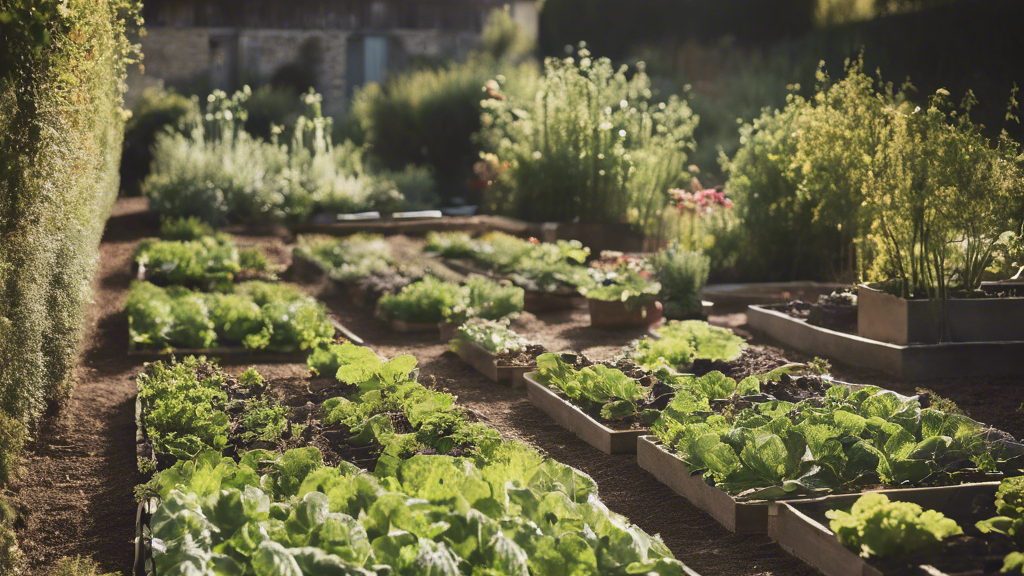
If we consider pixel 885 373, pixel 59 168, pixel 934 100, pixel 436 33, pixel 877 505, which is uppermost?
pixel 436 33

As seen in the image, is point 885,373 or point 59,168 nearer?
point 59,168

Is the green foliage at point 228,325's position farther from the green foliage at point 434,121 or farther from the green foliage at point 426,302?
the green foliage at point 434,121

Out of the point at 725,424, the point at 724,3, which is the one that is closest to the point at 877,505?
the point at 725,424

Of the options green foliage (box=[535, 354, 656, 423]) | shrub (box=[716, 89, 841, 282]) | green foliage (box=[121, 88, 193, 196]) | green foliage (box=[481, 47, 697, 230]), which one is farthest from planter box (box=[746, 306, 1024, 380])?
green foliage (box=[121, 88, 193, 196])

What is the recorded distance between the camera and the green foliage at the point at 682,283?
9.00 metres

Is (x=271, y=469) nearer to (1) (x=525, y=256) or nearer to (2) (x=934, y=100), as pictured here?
(2) (x=934, y=100)

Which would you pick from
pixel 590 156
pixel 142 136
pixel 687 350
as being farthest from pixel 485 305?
pixel 142 136

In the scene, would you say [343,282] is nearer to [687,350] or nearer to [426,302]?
[426,302]

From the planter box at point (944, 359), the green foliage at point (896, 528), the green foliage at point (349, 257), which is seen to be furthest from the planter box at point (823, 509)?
the green foliage at point (349, 257)

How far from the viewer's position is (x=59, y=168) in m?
4.99

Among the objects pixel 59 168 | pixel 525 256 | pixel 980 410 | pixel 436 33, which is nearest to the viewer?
pixel 59 168

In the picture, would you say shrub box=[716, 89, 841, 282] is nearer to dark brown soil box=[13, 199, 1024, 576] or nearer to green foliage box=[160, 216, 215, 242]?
dark brown soil box=[13, 199, 1024, 576]

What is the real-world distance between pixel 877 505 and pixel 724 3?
17157 mm

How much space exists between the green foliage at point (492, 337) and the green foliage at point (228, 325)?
3.43ft
